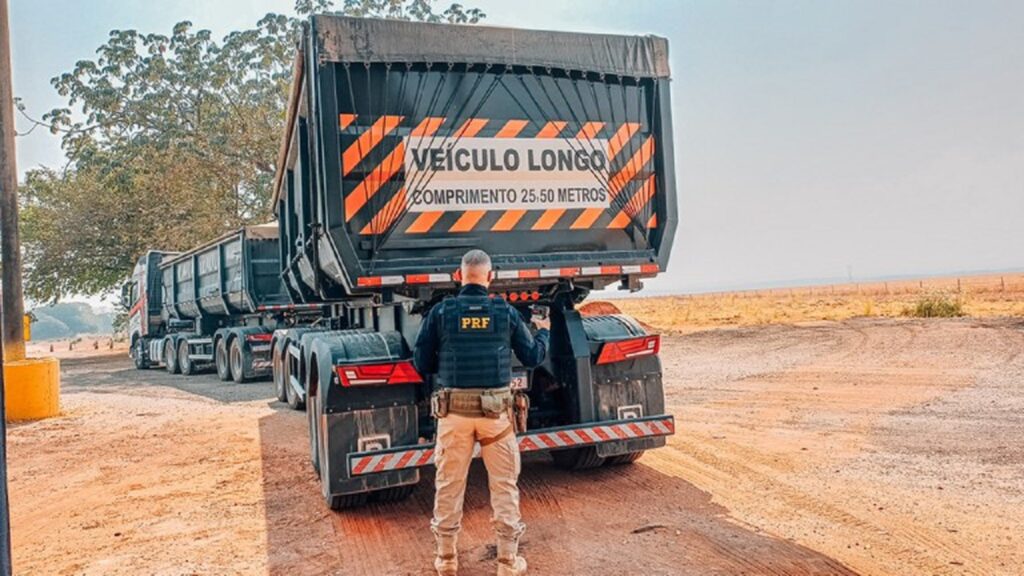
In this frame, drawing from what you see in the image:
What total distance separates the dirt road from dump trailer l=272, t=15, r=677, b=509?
0.48 metres

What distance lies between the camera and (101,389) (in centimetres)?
1549

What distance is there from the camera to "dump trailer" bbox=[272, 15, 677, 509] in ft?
17.1

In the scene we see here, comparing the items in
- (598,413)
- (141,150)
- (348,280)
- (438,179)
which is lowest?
(598,413)

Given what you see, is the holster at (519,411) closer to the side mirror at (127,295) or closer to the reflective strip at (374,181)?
the reflective strip at (374,181)

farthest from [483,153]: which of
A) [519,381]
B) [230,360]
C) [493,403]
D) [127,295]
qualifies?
[127,295]

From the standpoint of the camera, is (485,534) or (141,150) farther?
(141,150)

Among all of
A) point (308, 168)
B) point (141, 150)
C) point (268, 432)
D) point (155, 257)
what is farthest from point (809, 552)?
point (141, 150)

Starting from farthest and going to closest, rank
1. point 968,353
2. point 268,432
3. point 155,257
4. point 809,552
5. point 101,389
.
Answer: point 155,257 → point 101,389 → point 968,353 → point 268,432 → point 809,552

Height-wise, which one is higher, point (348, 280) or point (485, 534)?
point (348, 280)

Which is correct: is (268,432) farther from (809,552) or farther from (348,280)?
(809,552)

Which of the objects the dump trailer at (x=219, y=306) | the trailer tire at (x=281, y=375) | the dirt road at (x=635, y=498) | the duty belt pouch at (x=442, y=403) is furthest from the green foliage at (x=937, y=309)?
the duty belt pouch at (x=442, y=403)

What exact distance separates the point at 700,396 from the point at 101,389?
12.3 m

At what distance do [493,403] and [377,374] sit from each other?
1.37 m

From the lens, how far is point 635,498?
5.50 m
